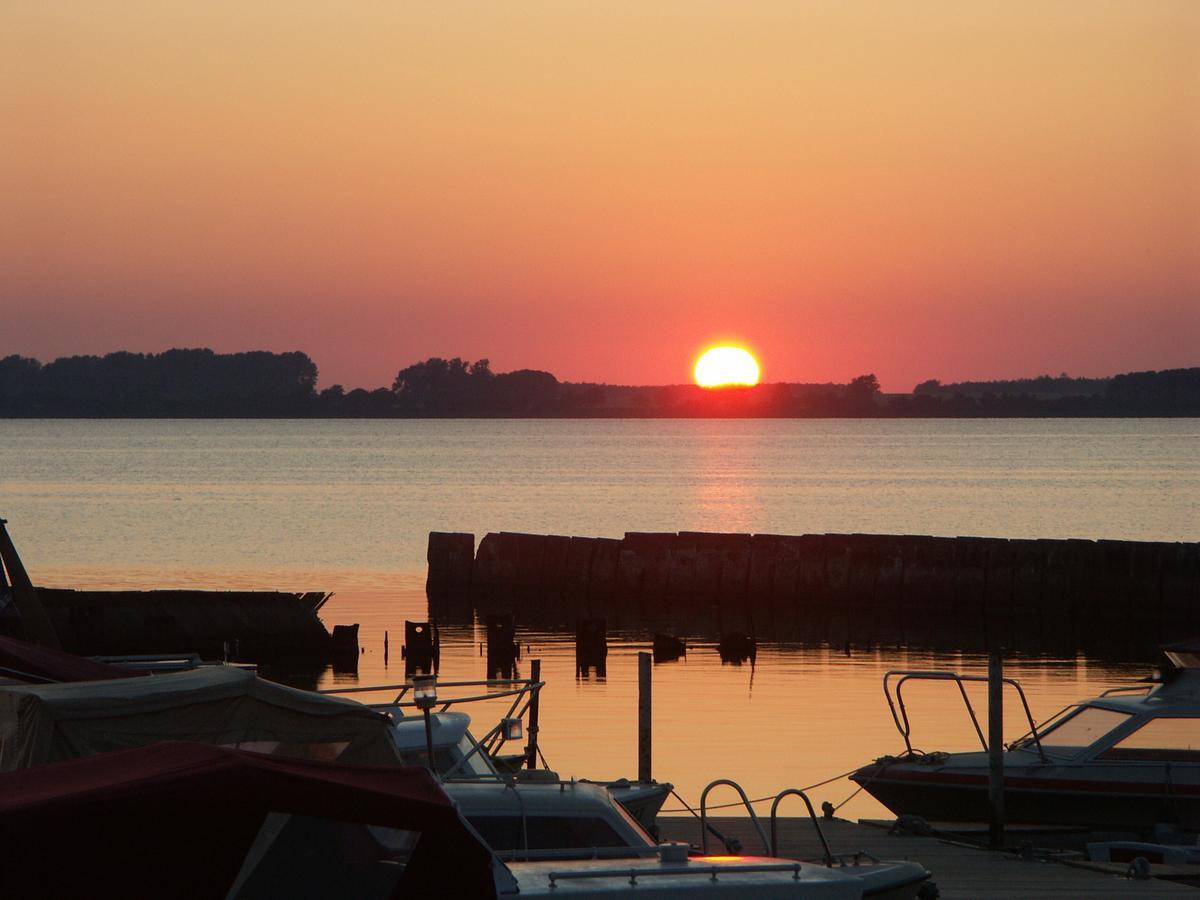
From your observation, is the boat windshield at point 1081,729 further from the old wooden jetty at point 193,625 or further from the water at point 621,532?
the old wooden jetty at point 193,625

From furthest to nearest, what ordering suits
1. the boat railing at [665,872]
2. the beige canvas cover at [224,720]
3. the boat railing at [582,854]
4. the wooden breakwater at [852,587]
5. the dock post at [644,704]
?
the wooden breakwater at [852,587]
the dock post at [644,704]
the boat railing at [582,854]
the beige canvas cover at [224,720]
the boat railing at [665,872]

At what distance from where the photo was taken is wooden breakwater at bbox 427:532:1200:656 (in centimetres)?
5197

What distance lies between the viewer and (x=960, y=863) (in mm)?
18250

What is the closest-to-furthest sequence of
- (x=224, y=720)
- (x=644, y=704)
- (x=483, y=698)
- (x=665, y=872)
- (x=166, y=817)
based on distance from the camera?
(x=166, y=817)
(x=665, y=872)
(x=224, y=720)
(x=483, y=698)
(x=644, y=704)

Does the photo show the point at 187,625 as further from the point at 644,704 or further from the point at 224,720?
the point at 224,720

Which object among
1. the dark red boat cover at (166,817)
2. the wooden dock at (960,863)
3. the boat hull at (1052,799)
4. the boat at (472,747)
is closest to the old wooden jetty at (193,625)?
the boat at (472,747)

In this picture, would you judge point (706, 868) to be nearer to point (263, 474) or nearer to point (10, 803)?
point (10, 803)

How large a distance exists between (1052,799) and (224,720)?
43.0ft

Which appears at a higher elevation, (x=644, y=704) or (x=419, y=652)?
(x=644, y=704)

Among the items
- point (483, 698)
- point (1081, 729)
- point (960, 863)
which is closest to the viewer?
point (483, 698)

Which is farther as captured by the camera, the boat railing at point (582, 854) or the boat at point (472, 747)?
the boat at point (472, 747)

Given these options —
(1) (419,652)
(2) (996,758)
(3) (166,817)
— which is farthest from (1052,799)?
(1) (419,652)

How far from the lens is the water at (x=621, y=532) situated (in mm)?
33406

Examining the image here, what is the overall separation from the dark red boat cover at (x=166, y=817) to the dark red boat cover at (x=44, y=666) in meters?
6.26
